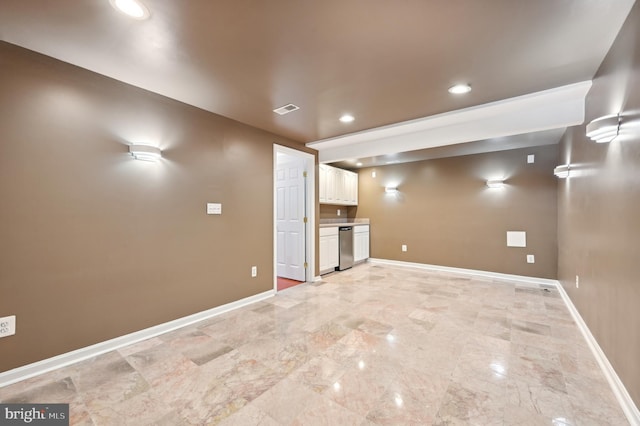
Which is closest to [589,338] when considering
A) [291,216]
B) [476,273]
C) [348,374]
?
[348,374]

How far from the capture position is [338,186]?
588cm

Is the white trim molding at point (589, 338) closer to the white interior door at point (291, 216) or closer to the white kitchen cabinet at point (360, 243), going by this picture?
the white kitchen cabinet at point (360, 243)

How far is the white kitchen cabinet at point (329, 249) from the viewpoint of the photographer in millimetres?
5008

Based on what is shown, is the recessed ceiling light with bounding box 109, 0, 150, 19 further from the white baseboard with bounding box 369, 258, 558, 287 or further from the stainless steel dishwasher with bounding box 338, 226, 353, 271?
the white baseboard with bounding box 369, 258, 558, 287

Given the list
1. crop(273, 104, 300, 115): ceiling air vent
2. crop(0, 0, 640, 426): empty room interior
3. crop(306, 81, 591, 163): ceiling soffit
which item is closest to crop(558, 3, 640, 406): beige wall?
crop(0, 0, 640, 426): empty room interior

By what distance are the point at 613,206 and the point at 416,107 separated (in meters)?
1.88

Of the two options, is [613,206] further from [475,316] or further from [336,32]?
[336,32]

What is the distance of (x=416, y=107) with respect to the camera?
3.03 metres

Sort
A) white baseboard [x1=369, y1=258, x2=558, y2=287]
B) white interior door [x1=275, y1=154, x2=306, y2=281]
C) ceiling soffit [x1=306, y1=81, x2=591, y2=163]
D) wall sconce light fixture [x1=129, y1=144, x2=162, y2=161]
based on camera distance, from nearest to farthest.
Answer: wall sconce light fixture [x1=129, y1=144, x2=162, y2=161]
ceiling soffit [x1=306, y1=81, x2=591, y2=163]
white baseboard [x1=369, y1=258, x2=558, y2=287]
white interior door [x1=275, y1=154, x2=306, y2=281]

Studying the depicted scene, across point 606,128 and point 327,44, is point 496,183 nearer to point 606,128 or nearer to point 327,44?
point 606,128

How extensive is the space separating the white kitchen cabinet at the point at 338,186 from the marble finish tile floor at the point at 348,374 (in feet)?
8.91

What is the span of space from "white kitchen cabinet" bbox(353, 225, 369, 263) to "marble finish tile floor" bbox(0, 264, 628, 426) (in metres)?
2.67

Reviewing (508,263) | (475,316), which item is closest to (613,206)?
(475,316)

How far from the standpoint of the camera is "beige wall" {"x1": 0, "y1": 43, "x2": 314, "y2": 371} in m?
1.95
